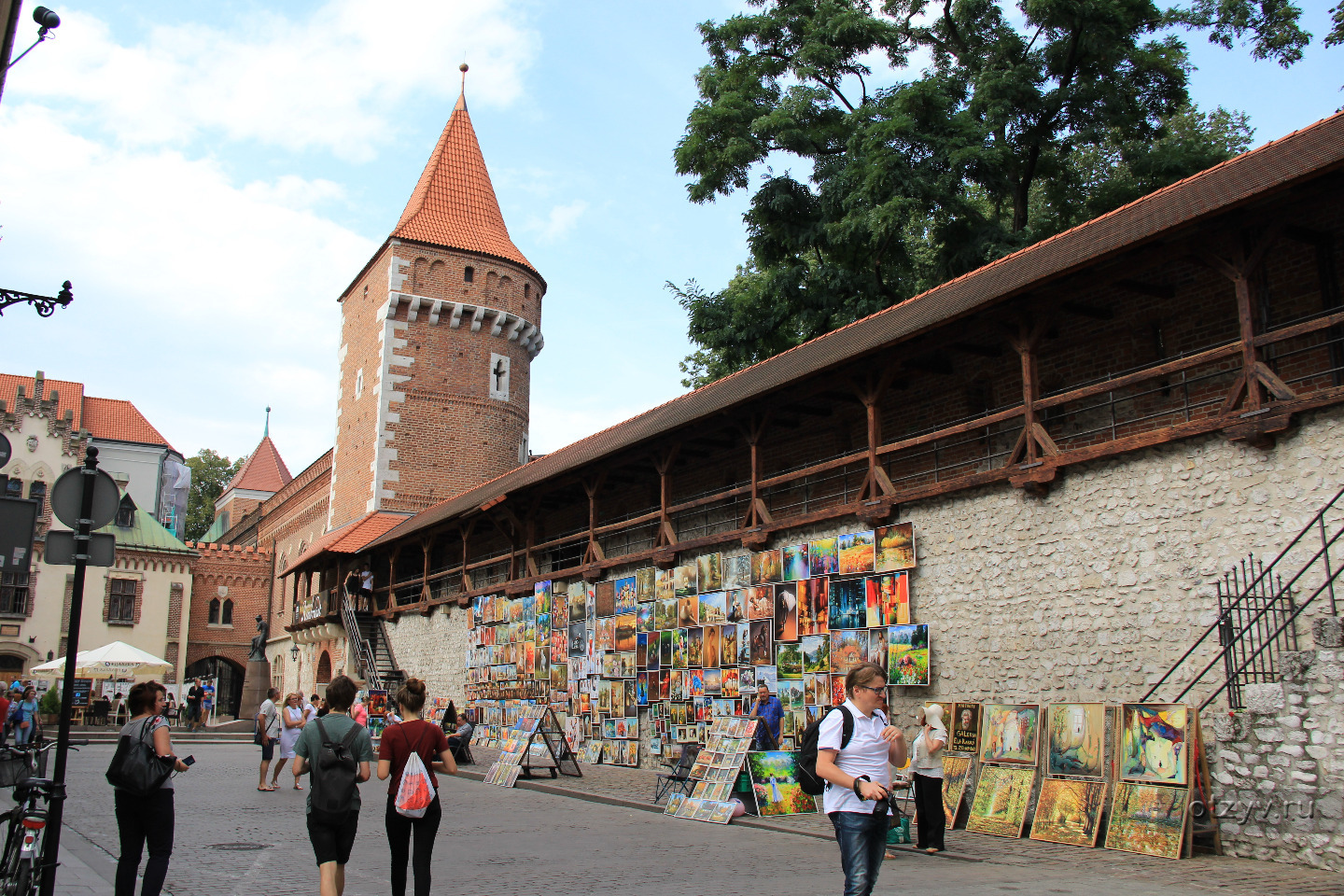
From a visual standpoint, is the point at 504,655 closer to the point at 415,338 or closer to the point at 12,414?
the point at 415,338

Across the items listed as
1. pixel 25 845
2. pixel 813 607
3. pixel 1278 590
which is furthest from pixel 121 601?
pixel 1278 590

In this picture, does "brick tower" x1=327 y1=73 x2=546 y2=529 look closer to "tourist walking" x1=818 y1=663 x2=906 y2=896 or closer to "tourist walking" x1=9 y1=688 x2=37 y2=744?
"tourist walking" x1=9 y1=688 x2=37 y2=744

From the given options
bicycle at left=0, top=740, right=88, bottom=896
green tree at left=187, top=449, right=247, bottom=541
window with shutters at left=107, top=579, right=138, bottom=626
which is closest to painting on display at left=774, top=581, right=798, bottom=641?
bicycle at left=0, top=740, right=88, bottom=896

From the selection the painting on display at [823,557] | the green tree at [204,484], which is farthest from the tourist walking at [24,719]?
the green tree at [204,484]

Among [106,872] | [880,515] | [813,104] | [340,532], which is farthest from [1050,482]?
[340,532]

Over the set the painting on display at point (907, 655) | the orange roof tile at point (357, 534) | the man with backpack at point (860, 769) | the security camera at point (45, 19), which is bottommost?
the man with backpack at point (860, 769)

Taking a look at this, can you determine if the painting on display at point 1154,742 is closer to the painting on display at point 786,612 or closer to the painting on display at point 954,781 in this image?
the painting on display at point 954,781

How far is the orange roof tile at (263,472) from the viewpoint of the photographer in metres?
62.3

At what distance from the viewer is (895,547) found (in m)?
13.0

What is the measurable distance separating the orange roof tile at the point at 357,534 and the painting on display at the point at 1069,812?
74.4 ft

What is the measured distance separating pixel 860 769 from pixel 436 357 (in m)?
31.3

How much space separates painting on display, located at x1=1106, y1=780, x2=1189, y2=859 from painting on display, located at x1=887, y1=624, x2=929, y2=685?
3.13 m

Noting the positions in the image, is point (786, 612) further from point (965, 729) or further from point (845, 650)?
point (965, 729)

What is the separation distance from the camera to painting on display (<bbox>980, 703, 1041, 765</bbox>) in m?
10.5
